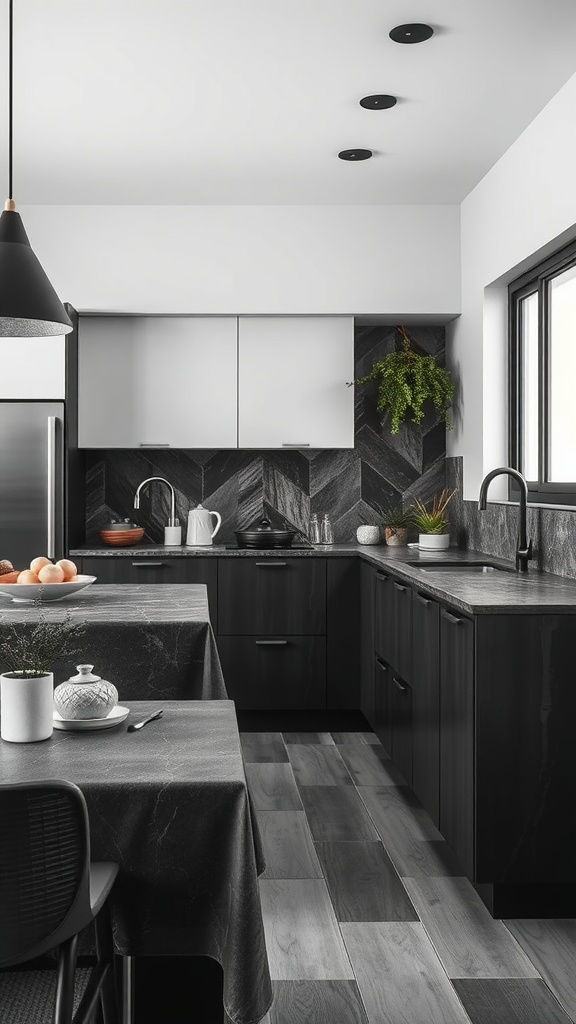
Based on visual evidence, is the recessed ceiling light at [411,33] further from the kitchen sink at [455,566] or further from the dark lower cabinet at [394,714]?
the dark lower cabinet at [394,714]

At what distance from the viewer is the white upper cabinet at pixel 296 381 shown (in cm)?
528

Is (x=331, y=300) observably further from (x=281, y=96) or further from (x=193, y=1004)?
(x=193, y=1004)

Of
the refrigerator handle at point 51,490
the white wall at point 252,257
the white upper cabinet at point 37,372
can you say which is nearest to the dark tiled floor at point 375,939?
the refrigerator handle at point 51,490

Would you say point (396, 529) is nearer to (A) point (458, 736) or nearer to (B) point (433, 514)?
(B) point (433, 514)

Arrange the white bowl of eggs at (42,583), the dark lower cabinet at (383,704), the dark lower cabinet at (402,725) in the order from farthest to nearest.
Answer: the dark lower cabinet at (383,704)
the dark lower cabinet at (402,725)
the white bowl of eggs at (42,583)

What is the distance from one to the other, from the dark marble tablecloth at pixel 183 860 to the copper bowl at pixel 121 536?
3550 mm

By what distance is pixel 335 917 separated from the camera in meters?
2.74

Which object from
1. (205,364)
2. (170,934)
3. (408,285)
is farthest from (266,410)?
(170,934)

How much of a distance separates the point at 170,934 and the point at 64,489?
11.5ft

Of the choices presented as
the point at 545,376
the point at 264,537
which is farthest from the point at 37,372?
the point at 545,376

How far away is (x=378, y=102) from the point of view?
3.73 metres

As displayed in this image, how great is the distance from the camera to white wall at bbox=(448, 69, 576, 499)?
143 inches

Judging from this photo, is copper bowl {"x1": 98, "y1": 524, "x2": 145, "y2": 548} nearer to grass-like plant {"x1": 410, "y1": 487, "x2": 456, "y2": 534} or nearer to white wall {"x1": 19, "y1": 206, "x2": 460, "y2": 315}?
white wall {"x1": 19, "y1": 206, "x2": 460, "y2": 315}

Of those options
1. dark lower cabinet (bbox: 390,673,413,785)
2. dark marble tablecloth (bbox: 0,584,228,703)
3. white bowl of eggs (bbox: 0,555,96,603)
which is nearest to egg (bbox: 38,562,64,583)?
white bowl of eggs (bbox: 0,555,96,603)
